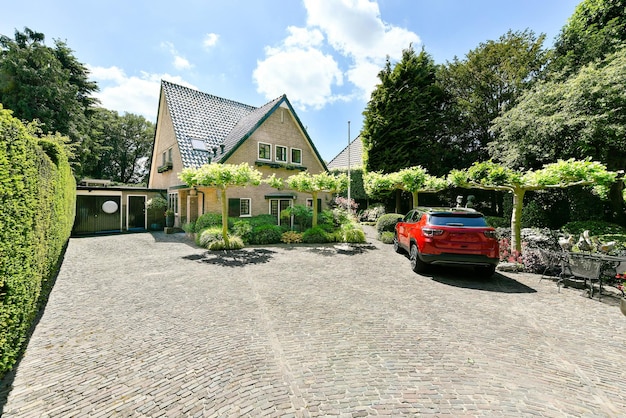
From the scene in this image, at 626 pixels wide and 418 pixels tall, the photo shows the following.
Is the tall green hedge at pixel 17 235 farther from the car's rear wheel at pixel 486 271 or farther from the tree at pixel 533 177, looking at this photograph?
the tree at pixel 533 177

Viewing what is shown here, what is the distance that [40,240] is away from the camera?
15.7 feet

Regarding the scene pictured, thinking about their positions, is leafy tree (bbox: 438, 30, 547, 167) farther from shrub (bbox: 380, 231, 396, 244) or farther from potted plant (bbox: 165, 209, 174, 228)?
potted plant (bbox: 165, 209, 174, 228)

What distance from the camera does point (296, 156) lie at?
61.0 ft

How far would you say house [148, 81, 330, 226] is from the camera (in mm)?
15398

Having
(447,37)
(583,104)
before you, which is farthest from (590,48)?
(447,37)

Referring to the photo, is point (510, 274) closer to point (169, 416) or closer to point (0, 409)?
point (169, 416)

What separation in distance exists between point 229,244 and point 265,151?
7.76 m

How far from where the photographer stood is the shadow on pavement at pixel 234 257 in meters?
8.98

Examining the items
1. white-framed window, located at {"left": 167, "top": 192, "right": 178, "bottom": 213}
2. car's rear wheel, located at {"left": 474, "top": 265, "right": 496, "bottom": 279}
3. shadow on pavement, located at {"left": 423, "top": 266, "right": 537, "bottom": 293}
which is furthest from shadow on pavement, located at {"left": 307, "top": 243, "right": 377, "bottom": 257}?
white-framed window, located at {"left": 167, "top": 192, "right": 178, "bottom": 213}

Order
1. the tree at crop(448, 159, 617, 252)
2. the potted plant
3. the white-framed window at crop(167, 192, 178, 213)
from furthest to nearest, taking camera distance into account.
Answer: the potted plant
the white-framed window at crop(167, 192, 178, 213)
the tree at crop(448, 159, 617, 252)

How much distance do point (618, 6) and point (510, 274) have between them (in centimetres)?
1534

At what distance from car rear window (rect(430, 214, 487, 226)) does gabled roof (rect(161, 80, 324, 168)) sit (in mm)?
11782

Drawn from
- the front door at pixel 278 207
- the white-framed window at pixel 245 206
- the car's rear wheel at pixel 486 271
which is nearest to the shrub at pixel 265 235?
the white-framed window at pixel 245 206

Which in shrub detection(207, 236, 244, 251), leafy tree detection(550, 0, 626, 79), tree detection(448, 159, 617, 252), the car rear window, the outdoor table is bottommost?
shrub detection(207, 236, 244, 251)
